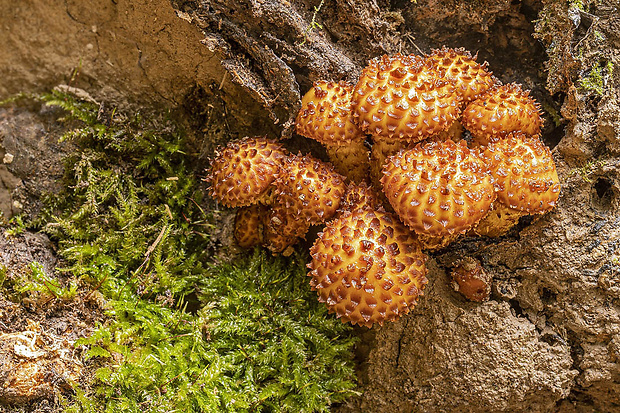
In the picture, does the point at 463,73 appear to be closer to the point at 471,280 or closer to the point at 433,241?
the point at 433,241

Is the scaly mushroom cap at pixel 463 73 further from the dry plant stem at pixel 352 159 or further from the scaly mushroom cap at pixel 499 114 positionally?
the dry plant stem at pixel 352 159

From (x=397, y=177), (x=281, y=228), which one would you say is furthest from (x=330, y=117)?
(x=281, y=228)

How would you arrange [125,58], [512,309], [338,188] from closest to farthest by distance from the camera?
1. [338,188]
2. [512,309]
3. [125,58]

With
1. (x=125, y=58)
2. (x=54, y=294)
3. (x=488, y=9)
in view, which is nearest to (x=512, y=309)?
(x=488, y=9)

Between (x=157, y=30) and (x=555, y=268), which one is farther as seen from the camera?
(x=157, y=30)

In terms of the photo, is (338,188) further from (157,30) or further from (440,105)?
(157,30)

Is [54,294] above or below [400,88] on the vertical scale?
below
